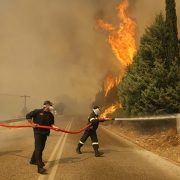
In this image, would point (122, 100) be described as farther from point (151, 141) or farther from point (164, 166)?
point (164, 166)

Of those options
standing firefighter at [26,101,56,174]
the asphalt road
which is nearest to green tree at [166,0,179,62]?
the asphalt road

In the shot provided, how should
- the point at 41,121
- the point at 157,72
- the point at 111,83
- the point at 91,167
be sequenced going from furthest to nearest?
the point at 111,83
the point at 157,72
the point at 41,121
the point at 91,167

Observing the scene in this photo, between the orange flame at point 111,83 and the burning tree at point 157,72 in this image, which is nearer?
the burning tree at point 157,72

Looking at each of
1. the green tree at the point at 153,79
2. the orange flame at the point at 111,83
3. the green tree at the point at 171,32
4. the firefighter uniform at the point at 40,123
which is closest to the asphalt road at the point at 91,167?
the firefighter uniform at the point at 40,123

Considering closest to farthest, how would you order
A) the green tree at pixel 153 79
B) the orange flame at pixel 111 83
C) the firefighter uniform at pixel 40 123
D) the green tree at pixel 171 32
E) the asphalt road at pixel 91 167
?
1. the asphalt road at pixel 91 167
2. the firefighter uniform at pixel 40 123
3. the green tree at pixel 153 79
4. the green tree at pixel 171 32
5. the orange flame at pixel 111 83

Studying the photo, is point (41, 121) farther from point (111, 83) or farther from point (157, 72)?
point (111, 83)

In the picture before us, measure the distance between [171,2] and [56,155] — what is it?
15.9 m

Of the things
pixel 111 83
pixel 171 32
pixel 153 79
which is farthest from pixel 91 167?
pixel 111 83

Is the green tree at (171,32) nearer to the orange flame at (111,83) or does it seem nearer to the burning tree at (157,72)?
the burning tree at (157,72)

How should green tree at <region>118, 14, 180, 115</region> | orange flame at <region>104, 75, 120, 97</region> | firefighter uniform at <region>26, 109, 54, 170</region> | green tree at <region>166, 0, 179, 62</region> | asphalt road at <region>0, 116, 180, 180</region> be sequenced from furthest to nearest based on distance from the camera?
orange flame at <region>104, 75, 120, 97</region> < green tree at <region>166, 0, 179, 62</region> < green tree at <region>118, 14, 180, 115</region> < firefighter uniform at <region>26, 109, 54, 170</region> < asphalt road at <region>0, 116, 180, 180</region>

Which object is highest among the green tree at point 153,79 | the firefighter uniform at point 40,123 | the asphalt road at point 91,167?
the green tree at point 153,79

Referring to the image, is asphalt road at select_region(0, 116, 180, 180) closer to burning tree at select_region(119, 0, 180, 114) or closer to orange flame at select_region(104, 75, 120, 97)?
burning tree at select_region(119, 0, 180, 114)

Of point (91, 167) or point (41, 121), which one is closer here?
point (91, 167)

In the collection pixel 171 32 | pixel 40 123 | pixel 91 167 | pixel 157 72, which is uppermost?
pixel 171 32
